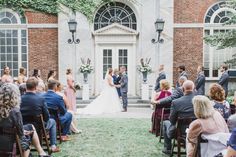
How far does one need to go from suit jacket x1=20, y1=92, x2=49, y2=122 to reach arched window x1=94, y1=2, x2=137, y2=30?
44.4ft

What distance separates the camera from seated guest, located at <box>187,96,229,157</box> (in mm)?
5852

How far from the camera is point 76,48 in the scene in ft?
65.7

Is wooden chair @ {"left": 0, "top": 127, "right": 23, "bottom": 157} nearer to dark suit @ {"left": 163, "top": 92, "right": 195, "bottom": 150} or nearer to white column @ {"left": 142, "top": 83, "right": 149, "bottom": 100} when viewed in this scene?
dark suit @ {"left": 163, "top": 92, "right": 195, "bottom": 150}

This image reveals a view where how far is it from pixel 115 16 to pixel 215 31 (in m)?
5.26

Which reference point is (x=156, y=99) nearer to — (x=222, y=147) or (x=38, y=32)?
(x=222, y=147)

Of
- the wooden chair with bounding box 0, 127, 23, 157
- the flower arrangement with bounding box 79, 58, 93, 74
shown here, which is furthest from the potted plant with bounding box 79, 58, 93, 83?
the wooden chair with bounding box 0, 127, 23, 157

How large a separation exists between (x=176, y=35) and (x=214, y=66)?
2642mm

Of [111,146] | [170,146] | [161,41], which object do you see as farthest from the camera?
[161,41]

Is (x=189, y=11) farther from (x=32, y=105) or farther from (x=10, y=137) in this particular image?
(x=10, y=137)

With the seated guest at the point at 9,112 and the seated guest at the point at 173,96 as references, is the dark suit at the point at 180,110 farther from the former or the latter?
the seated guest at the point at 9,112

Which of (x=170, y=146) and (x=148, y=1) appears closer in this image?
(x=170, y=146)

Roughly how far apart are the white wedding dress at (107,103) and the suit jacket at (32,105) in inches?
334

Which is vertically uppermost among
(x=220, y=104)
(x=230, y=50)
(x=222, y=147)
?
(x=230, y=50)

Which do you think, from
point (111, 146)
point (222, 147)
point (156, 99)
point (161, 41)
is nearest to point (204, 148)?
point (222, 147)
